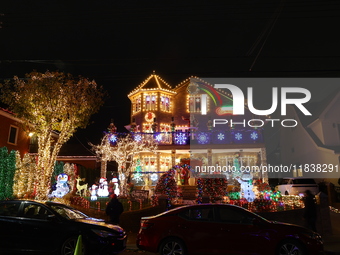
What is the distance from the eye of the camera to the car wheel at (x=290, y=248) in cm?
736

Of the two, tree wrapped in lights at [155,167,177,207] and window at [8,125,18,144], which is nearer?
tree wrapped in lights at [155,167,177,207]

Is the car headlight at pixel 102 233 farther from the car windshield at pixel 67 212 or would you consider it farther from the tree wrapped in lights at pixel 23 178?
the tree wrapped in lights at pixel 23 178

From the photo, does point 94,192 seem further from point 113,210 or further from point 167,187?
point 113,210

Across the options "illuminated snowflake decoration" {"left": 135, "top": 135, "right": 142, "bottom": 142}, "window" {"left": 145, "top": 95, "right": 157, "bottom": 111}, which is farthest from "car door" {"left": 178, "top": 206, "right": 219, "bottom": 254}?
"window" {"left": 145, "top": 95, "right": 157, "bottom": 111}

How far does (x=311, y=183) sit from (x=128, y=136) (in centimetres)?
1496

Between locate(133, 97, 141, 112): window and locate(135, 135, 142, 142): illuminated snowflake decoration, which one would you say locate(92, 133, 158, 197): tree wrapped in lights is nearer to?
locate(135, 135, 142, 142): illuminated snowflake decoration

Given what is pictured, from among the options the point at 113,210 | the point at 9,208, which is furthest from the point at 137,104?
the point at 9,208

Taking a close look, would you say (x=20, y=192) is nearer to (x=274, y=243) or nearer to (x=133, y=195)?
(x=133, y=195)

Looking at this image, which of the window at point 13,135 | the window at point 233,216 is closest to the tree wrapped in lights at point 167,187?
the window at point 233,216

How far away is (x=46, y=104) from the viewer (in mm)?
15234

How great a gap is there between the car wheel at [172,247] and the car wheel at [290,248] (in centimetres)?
252

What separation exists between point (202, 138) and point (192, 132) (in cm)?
133

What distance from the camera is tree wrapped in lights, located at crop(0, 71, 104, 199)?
49.7ft

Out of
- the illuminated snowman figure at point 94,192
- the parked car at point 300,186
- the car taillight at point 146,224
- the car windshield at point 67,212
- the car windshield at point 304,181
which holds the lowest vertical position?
the car taillight at point 146,224
